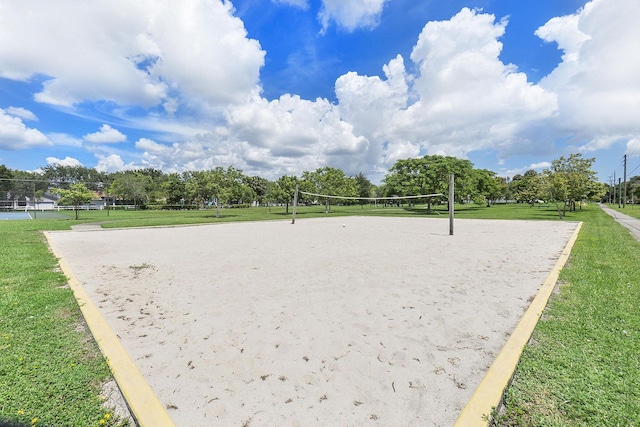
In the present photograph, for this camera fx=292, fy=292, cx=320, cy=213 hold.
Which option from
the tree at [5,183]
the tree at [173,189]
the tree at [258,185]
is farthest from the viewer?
the tree at [258,185]

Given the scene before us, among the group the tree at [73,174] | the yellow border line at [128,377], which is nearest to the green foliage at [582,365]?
the yellow border line at [128,377]

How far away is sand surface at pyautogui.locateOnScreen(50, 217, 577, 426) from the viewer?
2225 millimetres

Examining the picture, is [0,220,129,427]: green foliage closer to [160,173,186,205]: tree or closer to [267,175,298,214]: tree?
[267,175,298,214]: tree

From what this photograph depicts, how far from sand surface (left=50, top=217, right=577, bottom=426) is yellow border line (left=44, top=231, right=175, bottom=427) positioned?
3.6 inches

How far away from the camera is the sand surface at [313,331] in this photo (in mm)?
2225

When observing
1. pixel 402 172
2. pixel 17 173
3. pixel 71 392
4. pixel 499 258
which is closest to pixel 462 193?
pixel 402 172

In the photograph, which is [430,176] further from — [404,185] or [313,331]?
[313,331]

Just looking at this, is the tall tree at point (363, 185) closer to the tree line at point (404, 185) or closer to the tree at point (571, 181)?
the tree line at point (404, 185)

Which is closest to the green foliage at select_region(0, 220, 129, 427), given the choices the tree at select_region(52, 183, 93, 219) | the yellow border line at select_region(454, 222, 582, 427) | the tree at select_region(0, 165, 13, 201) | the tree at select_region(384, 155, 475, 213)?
the yellow border line at select_region(454, 222, 582, 427)

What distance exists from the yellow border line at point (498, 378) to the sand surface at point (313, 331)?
0.08 m

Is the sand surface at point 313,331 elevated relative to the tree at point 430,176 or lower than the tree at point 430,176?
lower

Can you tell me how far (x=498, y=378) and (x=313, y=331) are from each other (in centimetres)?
188

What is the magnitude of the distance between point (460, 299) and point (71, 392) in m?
4.74

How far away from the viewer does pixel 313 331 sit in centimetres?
348
